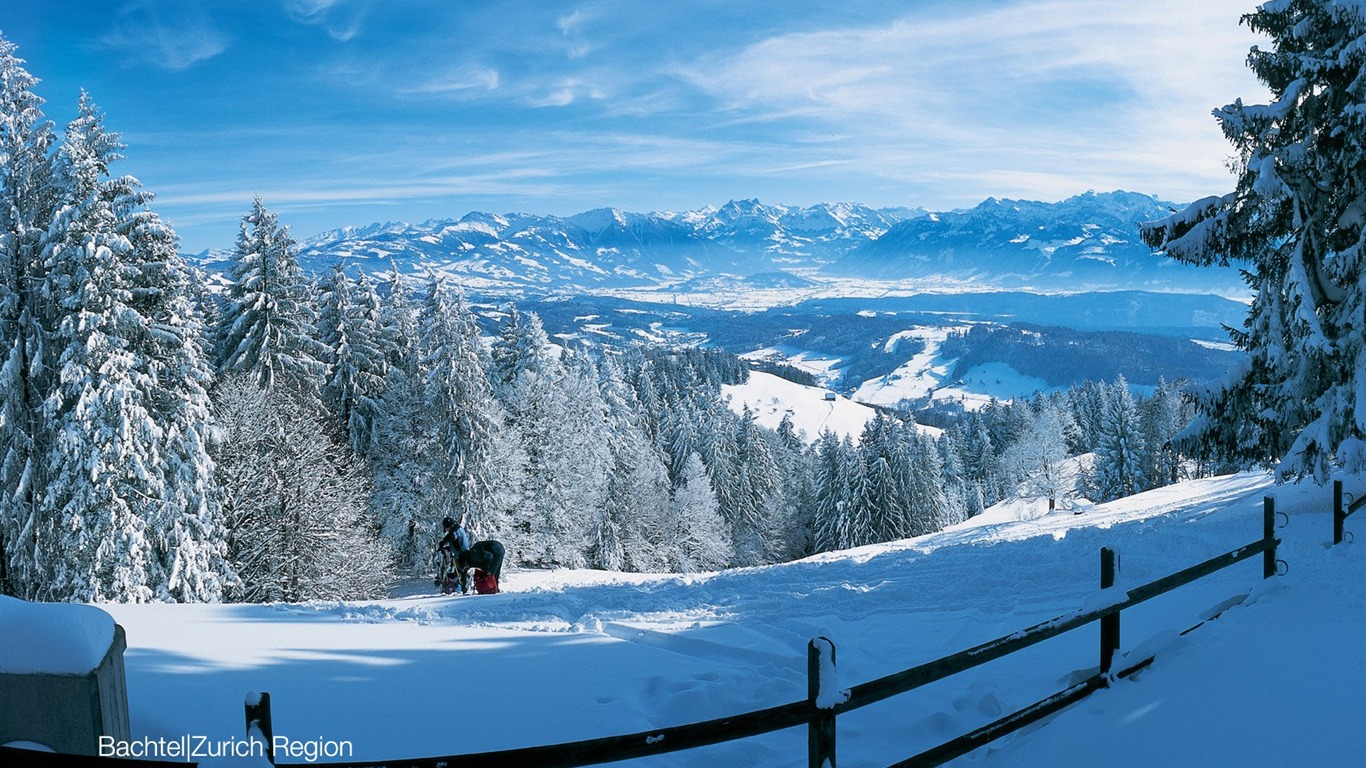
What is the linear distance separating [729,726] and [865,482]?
52299mm

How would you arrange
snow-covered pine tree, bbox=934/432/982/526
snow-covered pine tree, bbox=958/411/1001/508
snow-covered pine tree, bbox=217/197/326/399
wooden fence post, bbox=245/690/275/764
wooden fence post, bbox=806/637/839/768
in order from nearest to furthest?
wooden fence post, bbox=245/690/275/764 → wooden fence post, bbox=806/637/839/768 → snow-covered pine tree, bbox=217/197/326/399 → snow-covered pine tree, bbox=934/432/982/526 → snow-covered pine tree, bbox=958/411/1001/508

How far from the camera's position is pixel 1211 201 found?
14.3 meters

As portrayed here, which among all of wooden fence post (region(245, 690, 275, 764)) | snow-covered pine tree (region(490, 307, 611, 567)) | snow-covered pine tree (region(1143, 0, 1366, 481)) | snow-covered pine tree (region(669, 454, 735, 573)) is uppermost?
snow-covered pine tree (region(1143, 0, 1366, 481))

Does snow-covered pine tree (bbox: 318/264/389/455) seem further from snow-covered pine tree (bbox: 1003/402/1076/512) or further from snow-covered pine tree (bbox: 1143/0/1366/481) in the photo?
snow-covered pine tree (bbox: 1003/402/1076/512)

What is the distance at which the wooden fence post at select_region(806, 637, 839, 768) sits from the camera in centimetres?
381

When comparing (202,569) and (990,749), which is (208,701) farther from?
(202,569)

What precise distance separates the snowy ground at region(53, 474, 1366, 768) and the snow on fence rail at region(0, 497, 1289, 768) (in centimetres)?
35

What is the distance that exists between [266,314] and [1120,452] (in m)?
61.5

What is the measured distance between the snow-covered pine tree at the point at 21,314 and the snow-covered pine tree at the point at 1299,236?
2432 cm

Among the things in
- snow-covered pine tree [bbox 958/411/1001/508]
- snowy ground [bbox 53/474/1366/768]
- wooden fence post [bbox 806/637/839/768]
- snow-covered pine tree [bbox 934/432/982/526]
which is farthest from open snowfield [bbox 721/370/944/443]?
wooden fence post [bbox 806/637/839/768]

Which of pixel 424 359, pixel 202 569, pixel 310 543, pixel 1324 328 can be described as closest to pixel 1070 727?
pixel 1324 328

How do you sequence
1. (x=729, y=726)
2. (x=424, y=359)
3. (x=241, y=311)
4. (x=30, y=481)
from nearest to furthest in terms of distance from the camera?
(x=729, y=726), (x=30, y=481), (x=241, y=311), (x=424, y=359)

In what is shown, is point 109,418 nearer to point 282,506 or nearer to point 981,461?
point 282,506

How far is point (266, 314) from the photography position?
30125 mm
